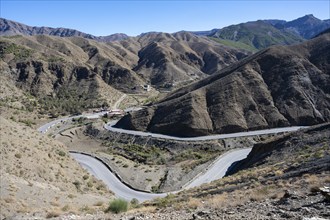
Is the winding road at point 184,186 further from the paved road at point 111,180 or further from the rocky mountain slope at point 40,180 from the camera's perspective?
the rocky mountain slope at point 40,180

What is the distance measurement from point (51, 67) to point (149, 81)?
196ft

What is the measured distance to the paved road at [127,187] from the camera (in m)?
40.8

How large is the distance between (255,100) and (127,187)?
1706 inches

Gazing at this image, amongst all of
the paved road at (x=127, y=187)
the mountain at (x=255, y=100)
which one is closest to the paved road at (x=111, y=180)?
the paved road at (x=127, y=187)

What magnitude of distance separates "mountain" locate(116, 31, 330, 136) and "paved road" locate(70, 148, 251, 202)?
15.4 metres

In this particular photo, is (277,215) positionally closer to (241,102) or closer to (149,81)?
(241,102)

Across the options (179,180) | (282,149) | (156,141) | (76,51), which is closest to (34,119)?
(156,141)

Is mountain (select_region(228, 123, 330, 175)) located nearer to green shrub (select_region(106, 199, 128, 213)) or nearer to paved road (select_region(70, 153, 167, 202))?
paved road (select_region(70, 153, 167, 202))

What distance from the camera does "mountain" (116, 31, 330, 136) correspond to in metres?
73.6

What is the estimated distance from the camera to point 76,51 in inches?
7657

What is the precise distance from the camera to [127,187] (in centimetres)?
4409

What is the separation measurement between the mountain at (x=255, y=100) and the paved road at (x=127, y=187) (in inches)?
607

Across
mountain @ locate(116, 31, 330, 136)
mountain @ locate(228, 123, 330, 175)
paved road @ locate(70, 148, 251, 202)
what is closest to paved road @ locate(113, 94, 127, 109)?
mountain @ locate(116, 31, 330, 136)

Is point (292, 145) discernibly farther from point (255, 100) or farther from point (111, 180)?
point (255, 100)
